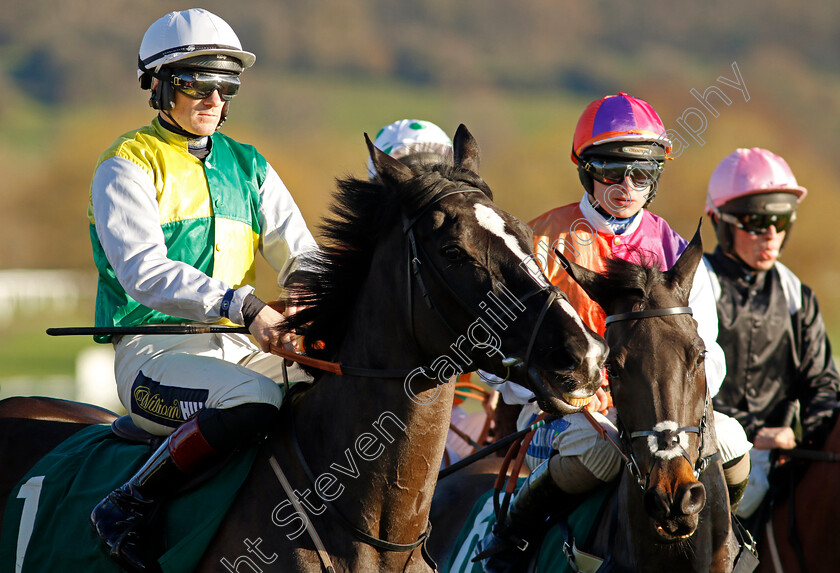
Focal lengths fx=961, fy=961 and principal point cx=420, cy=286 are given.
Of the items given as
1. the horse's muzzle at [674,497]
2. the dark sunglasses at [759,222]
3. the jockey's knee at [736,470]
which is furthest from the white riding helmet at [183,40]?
the dark sunglasses at [759,222]

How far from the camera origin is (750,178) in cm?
624

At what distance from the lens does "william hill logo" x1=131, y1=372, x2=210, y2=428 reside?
11.0ft

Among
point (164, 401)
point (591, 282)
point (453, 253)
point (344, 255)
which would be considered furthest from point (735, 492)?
point (164, 401)

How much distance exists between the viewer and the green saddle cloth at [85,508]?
3.23 metres

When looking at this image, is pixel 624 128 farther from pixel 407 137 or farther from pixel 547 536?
pixel 407 137

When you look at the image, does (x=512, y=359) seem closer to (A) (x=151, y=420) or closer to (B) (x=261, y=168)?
(A) (x=151, y=420)

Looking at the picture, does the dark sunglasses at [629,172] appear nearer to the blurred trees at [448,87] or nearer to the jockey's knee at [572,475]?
the jockey's knee at [572,475]

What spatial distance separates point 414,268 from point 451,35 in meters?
51.4

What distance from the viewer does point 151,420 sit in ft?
11.5

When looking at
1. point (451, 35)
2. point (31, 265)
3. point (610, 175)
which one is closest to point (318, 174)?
point (31, 265)

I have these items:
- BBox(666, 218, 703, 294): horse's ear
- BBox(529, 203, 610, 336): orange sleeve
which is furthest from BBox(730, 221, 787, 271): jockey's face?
BBox(666, 218, 703, 294): horse's ear

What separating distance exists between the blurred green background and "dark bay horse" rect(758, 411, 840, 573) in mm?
11855

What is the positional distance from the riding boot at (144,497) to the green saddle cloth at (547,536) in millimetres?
1596

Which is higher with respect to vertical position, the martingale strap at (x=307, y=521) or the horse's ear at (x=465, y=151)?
the horse's ear at (x=465, y=151)
